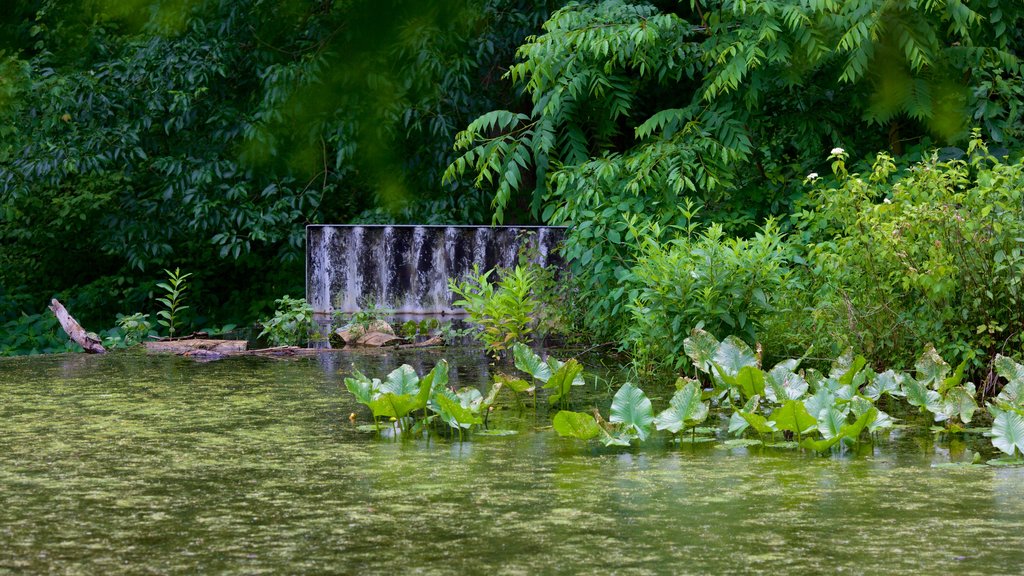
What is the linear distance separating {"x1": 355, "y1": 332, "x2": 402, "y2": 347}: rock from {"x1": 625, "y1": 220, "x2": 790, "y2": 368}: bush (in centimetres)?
219

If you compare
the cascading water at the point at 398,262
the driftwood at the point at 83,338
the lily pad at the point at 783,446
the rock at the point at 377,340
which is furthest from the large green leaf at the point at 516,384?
the cascading water at the point at 398,262

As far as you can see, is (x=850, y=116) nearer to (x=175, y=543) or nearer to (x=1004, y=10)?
(x=1004, y=10)

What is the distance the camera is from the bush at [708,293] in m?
5.73

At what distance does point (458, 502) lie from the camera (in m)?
3.20

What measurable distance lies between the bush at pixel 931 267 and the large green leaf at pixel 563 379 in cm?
130

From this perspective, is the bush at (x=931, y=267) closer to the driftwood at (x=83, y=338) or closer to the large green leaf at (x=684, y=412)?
the large green leaf at (x=684, y=412)

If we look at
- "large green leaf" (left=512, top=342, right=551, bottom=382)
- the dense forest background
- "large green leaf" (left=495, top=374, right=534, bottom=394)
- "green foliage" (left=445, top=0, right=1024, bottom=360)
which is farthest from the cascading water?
"large green leaf" (left=495, top=374, right=534, bottom=394)

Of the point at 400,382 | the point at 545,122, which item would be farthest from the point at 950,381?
the point at 545,122

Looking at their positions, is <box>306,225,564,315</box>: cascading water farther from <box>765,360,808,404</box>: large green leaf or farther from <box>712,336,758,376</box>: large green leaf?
<box>765,360,808,404</box>: large green leaf

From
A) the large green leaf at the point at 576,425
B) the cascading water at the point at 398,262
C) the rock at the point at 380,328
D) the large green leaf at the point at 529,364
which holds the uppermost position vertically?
the cascading water at the point at 398,262

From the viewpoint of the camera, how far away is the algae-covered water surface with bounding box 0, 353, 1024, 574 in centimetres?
261

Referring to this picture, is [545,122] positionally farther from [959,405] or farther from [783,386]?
[959,405]

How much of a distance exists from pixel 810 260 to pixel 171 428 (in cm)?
304

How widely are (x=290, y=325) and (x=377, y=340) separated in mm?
584
